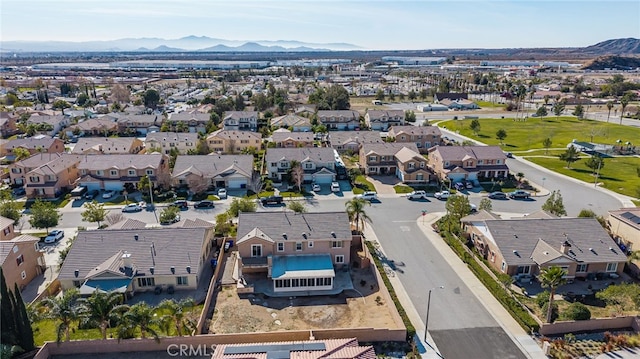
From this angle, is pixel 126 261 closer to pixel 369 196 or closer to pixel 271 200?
pixel 271 200

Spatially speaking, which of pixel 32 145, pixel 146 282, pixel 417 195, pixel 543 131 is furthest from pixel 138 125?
pixel 543 131

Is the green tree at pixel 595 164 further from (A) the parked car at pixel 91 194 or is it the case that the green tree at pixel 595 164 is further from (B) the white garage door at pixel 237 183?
(A) the parked car at pixel 91 194

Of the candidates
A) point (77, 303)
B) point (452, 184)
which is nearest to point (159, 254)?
point (77, 303)

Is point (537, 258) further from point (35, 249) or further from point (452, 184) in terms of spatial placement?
point (35, 249)

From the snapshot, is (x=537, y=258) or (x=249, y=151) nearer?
(x=537, y=258)

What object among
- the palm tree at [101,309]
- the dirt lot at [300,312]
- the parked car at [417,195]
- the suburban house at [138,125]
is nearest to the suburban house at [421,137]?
the parked car at [417,195]

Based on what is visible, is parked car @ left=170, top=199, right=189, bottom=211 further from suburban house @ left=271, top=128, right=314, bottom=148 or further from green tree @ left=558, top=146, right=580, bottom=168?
green tree @ left=558, top=146, right=580, bottom=168
